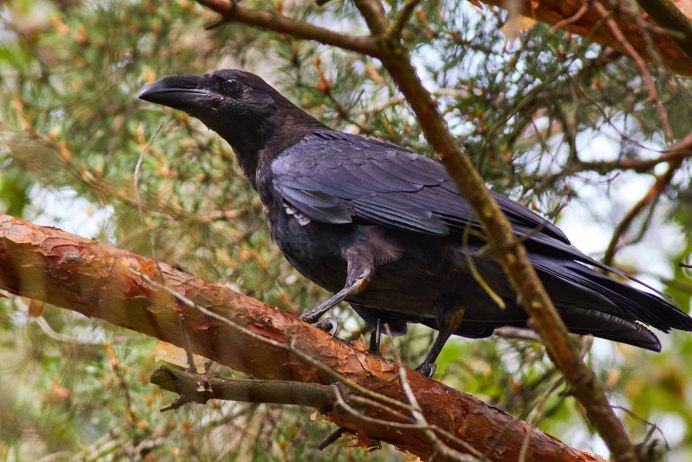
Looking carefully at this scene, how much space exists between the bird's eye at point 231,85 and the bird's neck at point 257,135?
0.59 ft

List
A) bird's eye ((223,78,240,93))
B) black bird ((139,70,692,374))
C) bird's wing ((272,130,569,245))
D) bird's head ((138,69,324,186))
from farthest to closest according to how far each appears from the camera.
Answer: bird's eye ((223,78,240,93))
bird's head ((138,69,324,186))
bird's wing ((272,130,569,245))
black bird ((139,70,692,374))

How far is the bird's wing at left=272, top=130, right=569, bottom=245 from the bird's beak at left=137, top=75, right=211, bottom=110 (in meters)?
0.56

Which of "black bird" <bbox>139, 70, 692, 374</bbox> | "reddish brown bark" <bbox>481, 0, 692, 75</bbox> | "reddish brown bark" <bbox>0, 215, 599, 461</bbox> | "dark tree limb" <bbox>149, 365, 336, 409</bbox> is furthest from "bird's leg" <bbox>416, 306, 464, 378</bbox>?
"reddish brown bark" <bbox>481, 0, 692, 75</bbox>

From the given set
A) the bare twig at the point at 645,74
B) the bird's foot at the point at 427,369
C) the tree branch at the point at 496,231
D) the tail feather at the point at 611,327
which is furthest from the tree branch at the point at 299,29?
the tail feather at the point at 611,327

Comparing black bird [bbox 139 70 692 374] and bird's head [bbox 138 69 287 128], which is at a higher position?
bird's head [bbox 138 69 287 128]

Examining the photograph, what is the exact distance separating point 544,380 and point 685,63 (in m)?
1.93

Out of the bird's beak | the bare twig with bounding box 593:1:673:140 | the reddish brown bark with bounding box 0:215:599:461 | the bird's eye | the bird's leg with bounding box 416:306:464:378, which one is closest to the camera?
the reddish brown bark with bounding box 0:215:599:461

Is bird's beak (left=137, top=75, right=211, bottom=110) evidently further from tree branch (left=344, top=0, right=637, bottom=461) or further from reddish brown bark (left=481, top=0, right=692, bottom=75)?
tree branch (left=344, top=0, right=637, bottom=461)

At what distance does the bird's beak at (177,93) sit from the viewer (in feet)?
13.9

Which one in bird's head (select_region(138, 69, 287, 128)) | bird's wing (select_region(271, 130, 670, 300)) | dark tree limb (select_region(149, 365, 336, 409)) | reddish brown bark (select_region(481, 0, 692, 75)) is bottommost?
dark tree limb (select_region(149, 365, 336, 409))

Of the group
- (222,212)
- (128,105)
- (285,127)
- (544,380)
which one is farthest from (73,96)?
(544,380)

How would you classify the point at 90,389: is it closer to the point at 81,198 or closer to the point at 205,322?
the point at 81,198

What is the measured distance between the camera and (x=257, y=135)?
446 centimetres

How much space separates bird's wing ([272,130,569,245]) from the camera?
366 cm
